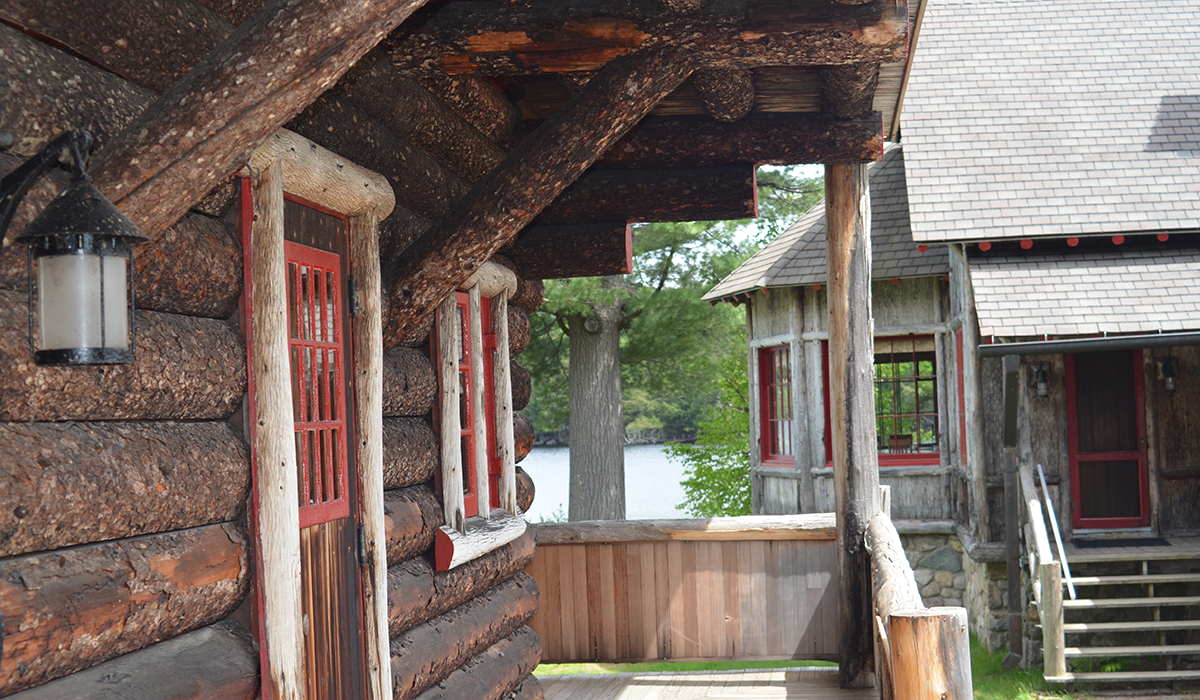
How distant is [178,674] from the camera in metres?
2.66

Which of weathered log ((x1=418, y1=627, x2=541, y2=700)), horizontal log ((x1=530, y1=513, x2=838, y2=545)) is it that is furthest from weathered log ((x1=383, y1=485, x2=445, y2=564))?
horizontal log ((x1=530, y1=513, x2=838, y2=545))

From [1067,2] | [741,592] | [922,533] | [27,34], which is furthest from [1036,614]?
[27,34]

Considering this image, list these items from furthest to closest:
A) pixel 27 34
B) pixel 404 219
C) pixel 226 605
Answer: pixel 404 219, pixel 226 605, pixel 27 34

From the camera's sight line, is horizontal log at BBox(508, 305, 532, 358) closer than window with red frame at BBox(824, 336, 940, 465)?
Yes

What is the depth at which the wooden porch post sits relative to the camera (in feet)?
21.1

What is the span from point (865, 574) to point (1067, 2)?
36.0 ft

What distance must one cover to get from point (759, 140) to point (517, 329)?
7.21ft

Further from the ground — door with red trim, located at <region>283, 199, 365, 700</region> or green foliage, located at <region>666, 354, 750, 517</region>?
door with red trim, located at <region>283, 199, 365, 700</region>

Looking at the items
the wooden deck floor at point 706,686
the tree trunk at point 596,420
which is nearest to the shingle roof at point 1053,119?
the wooden deck floor at point 706,686

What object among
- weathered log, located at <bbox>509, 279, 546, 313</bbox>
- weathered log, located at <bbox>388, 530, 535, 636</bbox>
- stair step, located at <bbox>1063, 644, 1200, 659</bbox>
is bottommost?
stair step, located at <bbox>1063, 644, 1200, 659</bbox>

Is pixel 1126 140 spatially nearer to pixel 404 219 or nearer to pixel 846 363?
pixel 846 363

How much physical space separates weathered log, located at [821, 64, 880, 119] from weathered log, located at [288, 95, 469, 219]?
1.98 meters

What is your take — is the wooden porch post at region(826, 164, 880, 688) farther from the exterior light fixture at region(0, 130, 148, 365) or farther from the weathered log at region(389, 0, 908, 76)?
the exterior light fixture at region(0, 130, 148, 365)

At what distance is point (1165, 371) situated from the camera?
10.7 metres
